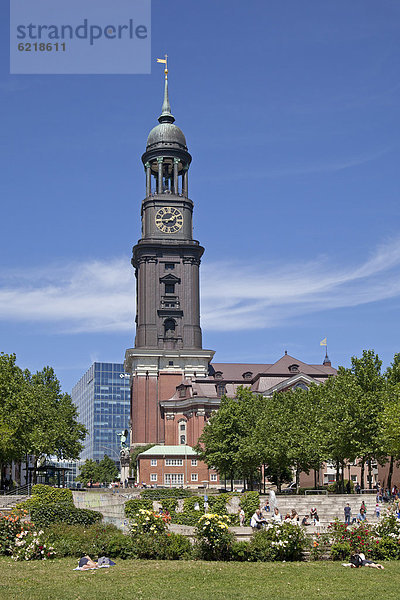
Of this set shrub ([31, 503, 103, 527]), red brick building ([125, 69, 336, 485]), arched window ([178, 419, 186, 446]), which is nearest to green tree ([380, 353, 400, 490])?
shrub ([31, 503, 103, 527])

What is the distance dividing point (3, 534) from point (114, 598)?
11479 mm

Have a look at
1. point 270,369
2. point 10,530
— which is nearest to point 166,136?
point 270,369

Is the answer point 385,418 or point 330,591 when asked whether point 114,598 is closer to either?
point 330,591

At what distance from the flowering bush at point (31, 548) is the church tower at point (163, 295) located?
9778 cm

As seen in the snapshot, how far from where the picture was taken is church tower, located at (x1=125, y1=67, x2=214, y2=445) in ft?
436

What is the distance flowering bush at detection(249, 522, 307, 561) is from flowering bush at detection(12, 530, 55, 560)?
8.54m

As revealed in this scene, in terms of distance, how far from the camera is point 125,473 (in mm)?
142625

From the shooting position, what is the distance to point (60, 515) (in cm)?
4081

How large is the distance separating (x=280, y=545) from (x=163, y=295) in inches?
4216

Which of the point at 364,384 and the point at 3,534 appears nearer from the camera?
the point at 3,534

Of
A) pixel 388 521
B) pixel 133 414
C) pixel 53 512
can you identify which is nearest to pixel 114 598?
pixel 388 521

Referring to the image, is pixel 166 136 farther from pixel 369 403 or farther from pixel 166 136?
pixel 369 403

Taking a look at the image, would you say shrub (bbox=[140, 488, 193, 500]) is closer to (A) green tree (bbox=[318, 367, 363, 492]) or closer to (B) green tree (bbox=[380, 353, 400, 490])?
(A) green tree (bbox=[318, 367, 363, 492])

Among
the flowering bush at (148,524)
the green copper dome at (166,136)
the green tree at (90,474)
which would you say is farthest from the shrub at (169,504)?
the green tree at (90,474)
